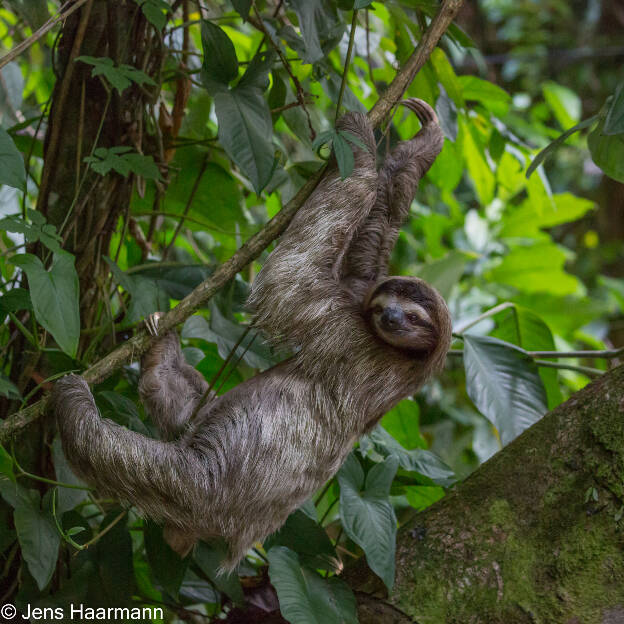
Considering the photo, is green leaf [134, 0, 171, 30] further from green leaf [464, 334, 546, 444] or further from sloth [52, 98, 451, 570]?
green leaf [464, 334, 546, 444]

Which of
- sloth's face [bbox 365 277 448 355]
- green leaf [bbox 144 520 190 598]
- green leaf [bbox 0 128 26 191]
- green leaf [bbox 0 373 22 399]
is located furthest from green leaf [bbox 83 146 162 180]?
green leaf [bbox 144 520 190 598]

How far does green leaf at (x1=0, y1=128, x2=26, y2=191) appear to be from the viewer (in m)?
2.64

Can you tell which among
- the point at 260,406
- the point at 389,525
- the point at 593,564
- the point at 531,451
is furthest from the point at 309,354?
the point at 593,564

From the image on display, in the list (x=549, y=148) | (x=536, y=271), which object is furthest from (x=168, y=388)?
(x=536, y=271)

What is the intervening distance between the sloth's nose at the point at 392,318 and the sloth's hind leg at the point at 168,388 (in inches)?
44.5

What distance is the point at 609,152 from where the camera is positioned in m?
3.56

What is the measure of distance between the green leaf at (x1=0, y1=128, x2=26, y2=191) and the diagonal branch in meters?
0.86

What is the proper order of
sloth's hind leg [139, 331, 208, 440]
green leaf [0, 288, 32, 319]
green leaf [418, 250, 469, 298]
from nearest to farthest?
1. green leaf [0, 288, 32, 319]
2. sloth's hind leg [139, 331, 208, 440]
3. green leaf [418, 250, 469, 298]

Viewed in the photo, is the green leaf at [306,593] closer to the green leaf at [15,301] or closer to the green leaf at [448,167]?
the green leaf at [15,301]

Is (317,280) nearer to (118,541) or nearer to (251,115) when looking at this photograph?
(251,115)

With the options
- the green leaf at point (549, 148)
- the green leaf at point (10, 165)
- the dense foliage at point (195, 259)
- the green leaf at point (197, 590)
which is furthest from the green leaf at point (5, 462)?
the green leaf at point (549, 148)

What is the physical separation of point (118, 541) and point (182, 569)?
1.14ft

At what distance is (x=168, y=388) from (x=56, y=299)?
1.10 m

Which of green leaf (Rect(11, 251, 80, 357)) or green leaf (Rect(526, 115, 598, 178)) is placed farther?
green leaf (Rect(526, 115, 598, 178))
